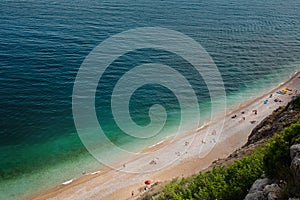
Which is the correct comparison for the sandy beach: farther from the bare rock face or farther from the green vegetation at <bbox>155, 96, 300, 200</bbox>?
the bare rock face

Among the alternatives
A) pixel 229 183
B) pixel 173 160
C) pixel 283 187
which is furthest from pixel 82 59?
pixel 283 187

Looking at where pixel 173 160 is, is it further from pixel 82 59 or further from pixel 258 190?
pixel 82 59

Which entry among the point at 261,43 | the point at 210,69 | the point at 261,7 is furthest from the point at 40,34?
the point at 261,7

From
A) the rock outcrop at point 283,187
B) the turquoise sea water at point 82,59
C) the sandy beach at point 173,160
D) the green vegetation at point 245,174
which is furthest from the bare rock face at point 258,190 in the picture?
the turquoise sea water at point 82,59

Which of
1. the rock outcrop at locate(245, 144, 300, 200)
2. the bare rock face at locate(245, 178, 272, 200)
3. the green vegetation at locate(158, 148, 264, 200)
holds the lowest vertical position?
the green vegetation at locate(158, 148, 264, 200)

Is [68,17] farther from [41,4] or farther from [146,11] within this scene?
[146,11]

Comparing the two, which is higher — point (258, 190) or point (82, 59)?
point (82, 59)

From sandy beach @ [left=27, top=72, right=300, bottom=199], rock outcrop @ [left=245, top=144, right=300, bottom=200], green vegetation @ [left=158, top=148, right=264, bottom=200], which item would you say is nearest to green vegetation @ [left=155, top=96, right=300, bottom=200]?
green vegetation @ [left=158, top=148, right=264, bottom=200]
